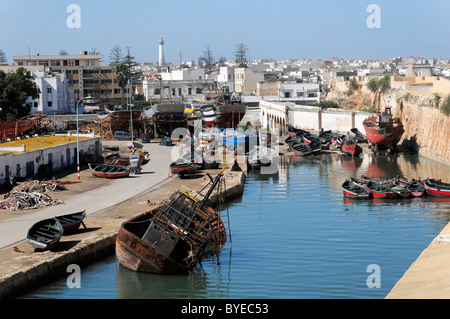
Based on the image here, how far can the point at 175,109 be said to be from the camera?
Answer: 86000mm

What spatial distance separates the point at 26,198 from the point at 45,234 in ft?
31.1

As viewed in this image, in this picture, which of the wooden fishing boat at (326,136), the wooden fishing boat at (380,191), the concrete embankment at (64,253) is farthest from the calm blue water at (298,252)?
the wooden fishing boat at (326,136)

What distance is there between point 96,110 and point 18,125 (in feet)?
130

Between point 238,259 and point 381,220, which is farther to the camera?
point 381,220

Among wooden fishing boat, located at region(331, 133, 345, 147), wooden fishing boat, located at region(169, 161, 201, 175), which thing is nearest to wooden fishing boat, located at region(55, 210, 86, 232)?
wooden fishing boat, located at region(169, 161, 201, 175)

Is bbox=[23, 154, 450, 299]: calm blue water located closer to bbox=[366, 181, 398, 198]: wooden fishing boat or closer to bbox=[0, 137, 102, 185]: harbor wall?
bbox=[366, 181, 398, 198]: wooden fishing boat

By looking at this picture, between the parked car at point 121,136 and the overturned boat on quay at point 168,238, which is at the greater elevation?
the parked car at point 121,136

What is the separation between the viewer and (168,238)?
2964 cm

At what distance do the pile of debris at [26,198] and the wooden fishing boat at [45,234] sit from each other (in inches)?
288

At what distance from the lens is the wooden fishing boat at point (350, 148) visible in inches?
2830

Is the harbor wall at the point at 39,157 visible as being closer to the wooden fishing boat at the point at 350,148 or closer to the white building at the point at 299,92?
the wooden fishing boat at the point at 350,148
